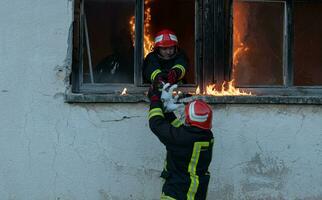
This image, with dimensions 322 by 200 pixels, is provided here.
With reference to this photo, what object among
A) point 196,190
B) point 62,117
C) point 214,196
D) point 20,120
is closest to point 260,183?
point 214,196

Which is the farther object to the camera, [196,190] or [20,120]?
[20,120]

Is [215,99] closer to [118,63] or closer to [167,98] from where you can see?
[167,98]

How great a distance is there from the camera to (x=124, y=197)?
5.79 meters

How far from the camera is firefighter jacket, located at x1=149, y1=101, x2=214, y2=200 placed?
4.66 meters

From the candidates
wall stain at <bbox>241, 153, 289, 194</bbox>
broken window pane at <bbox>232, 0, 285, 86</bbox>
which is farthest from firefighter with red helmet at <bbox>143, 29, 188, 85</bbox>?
wall stain at <bbox>241, 153, 289, 194</bbox>

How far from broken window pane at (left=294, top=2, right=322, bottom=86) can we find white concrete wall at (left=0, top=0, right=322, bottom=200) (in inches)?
19.2

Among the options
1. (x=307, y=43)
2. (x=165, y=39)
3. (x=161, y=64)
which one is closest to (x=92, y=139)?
(x=161, y=64)

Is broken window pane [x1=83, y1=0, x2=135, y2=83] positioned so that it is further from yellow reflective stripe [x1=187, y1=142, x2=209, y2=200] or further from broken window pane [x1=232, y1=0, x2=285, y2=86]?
yellow reflective stripe [x1=187, y1=142, x2=209, y2=200]

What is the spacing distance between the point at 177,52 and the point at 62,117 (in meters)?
1.35

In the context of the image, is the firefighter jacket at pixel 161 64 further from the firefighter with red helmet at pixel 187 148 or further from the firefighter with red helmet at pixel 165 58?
the firefighter with red helmet at pixel 187 148

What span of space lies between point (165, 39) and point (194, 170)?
1533 mm

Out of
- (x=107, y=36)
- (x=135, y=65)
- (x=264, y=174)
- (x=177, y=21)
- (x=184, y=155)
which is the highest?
(x=177, y=21)

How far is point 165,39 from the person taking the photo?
5664 mm

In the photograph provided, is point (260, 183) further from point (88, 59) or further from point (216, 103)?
point (88, 59)
